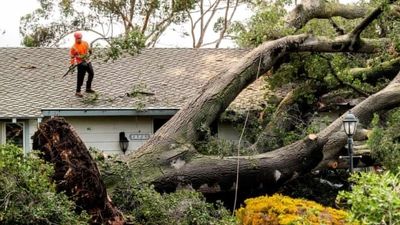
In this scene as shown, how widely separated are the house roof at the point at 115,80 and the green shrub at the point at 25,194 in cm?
704

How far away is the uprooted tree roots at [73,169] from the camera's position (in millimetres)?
8266

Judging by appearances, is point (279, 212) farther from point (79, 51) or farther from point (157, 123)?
point (79, 51)

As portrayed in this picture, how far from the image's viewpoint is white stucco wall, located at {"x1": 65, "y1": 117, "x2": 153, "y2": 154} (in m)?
15.0

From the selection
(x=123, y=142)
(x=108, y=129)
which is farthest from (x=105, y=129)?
(x=123, y=142)

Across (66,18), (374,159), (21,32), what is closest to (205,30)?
(66,18)

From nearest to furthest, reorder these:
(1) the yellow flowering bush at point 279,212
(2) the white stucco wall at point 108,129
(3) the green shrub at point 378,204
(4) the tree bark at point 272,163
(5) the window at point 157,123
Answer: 1. (3) the green shrub at point 378,204
2. (1) the yellow flowering bush at point 279,212
3. (4) the tree bark at point 272,163
4. (2) the white stucco wall at point 108,129
5. (5) the window at point 157,123

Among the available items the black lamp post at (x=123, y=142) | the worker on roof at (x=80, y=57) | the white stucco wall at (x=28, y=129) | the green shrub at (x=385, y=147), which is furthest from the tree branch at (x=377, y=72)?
the white stucco wall at (x=28, y=129)

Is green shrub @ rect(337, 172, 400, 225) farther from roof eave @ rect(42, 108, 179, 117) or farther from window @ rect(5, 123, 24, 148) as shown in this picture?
window @ rect(5, 123, 24, 148)

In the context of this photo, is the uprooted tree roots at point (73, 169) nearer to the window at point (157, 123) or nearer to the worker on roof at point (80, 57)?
the worker on roof at point (80, 57)

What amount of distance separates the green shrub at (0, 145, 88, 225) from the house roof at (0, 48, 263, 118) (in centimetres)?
704

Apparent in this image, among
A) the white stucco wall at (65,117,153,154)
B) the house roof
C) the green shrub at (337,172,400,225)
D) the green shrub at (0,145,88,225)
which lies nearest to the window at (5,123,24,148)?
the house roof

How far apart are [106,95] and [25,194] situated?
8.34m

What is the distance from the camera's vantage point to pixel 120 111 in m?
14.5

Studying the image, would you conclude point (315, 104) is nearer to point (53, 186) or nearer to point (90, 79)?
point (90, 79)
